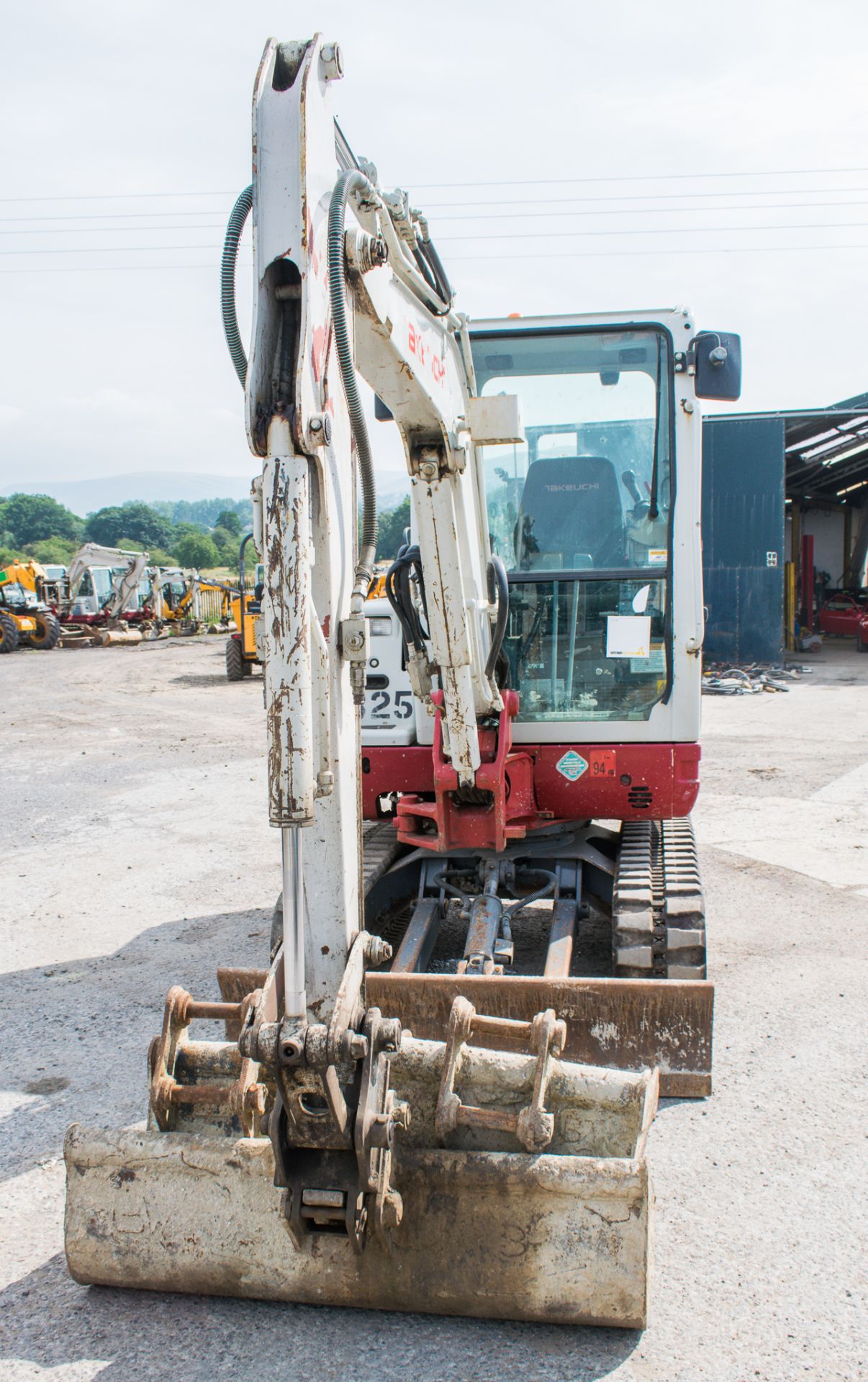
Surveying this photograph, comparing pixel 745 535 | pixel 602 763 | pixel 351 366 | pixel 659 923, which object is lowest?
Answer: pixel 659 923

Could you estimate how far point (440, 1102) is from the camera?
310 cm

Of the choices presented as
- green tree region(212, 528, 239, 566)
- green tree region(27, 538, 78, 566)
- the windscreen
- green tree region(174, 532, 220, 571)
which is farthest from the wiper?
green tree region(174, 532, 220, 571)

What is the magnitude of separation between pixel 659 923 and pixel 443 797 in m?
1.11

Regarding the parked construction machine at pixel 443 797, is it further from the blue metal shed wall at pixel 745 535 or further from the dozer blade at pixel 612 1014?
the blue metal shed wall at pixel 745 535

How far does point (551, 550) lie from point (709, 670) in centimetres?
1598

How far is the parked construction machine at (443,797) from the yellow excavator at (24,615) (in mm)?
26573

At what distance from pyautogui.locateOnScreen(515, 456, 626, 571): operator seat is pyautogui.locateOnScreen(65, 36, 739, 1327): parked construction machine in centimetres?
1

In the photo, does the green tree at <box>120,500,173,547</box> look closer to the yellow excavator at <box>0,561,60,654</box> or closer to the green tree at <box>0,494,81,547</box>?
the green tree at <box>0,494,81,547</box>

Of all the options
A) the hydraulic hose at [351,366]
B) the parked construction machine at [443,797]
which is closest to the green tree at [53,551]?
the parked construction machine at [443,797]

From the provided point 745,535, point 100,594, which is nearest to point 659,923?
point 745,535

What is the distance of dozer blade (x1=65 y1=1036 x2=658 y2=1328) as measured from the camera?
2.92 meters

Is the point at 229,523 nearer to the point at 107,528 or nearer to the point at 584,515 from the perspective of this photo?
the point at 107,528

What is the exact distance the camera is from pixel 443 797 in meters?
5.12

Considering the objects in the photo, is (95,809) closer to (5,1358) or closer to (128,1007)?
(128,1007)
